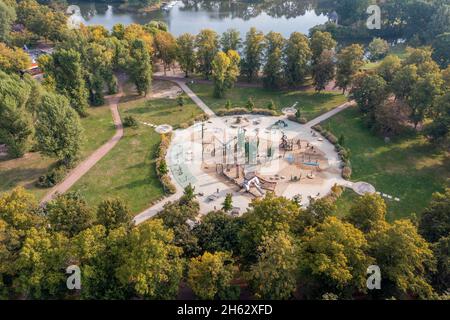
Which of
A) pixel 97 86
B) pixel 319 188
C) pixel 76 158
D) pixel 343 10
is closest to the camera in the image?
pixel 319 188

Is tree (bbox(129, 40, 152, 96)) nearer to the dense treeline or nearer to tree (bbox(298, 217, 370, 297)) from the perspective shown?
the dense treeline

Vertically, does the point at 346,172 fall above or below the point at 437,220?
below

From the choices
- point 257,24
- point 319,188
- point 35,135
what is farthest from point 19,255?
point 257,24

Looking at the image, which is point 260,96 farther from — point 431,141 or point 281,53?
point 431,141

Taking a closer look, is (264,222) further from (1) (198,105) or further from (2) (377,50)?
(2) (377,50)

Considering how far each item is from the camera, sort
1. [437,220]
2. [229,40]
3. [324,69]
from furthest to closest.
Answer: [229,40] → [324,69] → [437,220]

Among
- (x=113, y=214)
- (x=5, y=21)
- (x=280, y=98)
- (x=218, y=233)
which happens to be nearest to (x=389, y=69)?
(x=280, y=98)

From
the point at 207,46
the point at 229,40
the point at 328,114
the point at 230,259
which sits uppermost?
the point at 229,40
